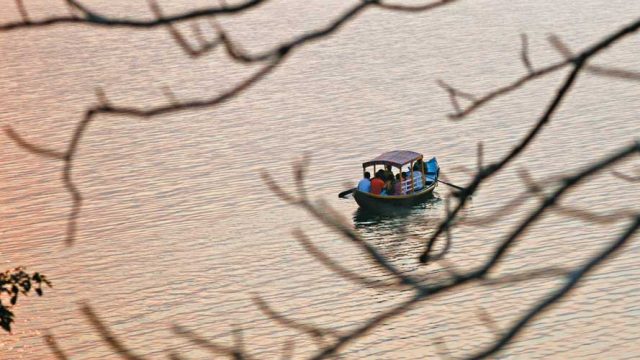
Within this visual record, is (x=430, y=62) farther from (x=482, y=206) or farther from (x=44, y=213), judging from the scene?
(x=44, y=213)

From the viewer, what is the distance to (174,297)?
29.1m

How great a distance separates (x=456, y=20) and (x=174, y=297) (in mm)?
34686

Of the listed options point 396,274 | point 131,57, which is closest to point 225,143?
point 131,57

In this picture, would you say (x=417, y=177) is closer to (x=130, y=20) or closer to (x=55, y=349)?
(x=55, y=349)

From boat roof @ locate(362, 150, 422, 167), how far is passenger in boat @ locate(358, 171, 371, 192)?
49 cm

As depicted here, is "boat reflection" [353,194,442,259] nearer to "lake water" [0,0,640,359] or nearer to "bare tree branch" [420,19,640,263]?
"lake water" [0,0,640,359]

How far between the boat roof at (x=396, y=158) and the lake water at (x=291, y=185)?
1.11m

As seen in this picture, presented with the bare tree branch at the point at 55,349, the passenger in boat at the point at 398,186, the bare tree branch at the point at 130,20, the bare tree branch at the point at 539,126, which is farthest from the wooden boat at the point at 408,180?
the bare tree branch at the point at 130,20

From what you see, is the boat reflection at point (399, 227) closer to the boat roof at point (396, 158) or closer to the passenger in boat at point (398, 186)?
the passenger in boat at point (398, 186)

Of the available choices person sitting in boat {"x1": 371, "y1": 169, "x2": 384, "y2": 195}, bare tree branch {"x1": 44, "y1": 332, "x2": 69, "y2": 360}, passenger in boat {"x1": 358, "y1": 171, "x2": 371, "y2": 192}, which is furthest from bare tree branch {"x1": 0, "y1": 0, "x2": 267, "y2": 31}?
person sitting in boat {"x1": 371, "y1": 169, "x2": 384, "y2": 195}

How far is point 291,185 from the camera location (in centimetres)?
3684

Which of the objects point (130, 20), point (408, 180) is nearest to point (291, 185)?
point (408, 180)

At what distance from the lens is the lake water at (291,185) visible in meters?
26.9

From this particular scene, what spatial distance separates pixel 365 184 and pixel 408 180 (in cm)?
161
